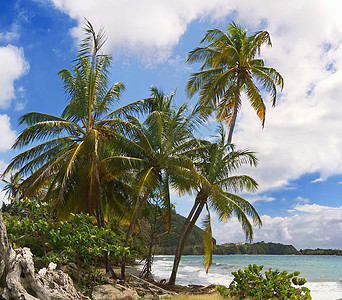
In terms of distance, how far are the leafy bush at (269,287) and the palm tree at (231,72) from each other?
8512 mm

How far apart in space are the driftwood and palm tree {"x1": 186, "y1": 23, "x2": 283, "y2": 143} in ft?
42.0

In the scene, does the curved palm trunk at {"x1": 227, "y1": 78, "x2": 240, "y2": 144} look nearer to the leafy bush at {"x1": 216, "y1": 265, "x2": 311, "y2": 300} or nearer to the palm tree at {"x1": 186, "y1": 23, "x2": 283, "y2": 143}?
the palm tree at {"x1": 186, "y1": 23, "x2": 283, "y2": 143}

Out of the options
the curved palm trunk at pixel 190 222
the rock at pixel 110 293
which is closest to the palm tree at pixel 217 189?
the curved palm trunk at pixel 190 222

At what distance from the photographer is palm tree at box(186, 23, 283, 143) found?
56.4 ft

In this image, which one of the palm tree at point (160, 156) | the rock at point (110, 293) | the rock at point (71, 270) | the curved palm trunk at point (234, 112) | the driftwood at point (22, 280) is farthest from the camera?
the curved palm trunk at point (234, 112)

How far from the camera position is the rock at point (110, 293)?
29.9 ft

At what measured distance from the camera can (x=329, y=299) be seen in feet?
56.0

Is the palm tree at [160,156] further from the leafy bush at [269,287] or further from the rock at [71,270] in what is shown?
the leafy bush at [269,287]

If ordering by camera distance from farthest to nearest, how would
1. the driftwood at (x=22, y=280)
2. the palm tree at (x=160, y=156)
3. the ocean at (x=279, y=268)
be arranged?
1. the ocean at (x=279, y=268)
2. the palm tree at (x=160, y=156)
3. the driftwood at (x=22, y=280)

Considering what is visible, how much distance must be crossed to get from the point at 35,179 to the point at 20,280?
8.56 m

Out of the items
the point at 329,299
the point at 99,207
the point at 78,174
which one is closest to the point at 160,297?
the point at 99,207

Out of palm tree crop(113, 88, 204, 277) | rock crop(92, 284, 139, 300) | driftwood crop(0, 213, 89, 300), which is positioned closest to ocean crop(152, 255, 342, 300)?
palm tree crop(113, 88, 204, 277)

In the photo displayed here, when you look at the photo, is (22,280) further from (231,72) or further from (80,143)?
(231,72)

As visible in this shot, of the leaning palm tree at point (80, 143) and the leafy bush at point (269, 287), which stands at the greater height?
the leaning palm tree at point (80, 143)
